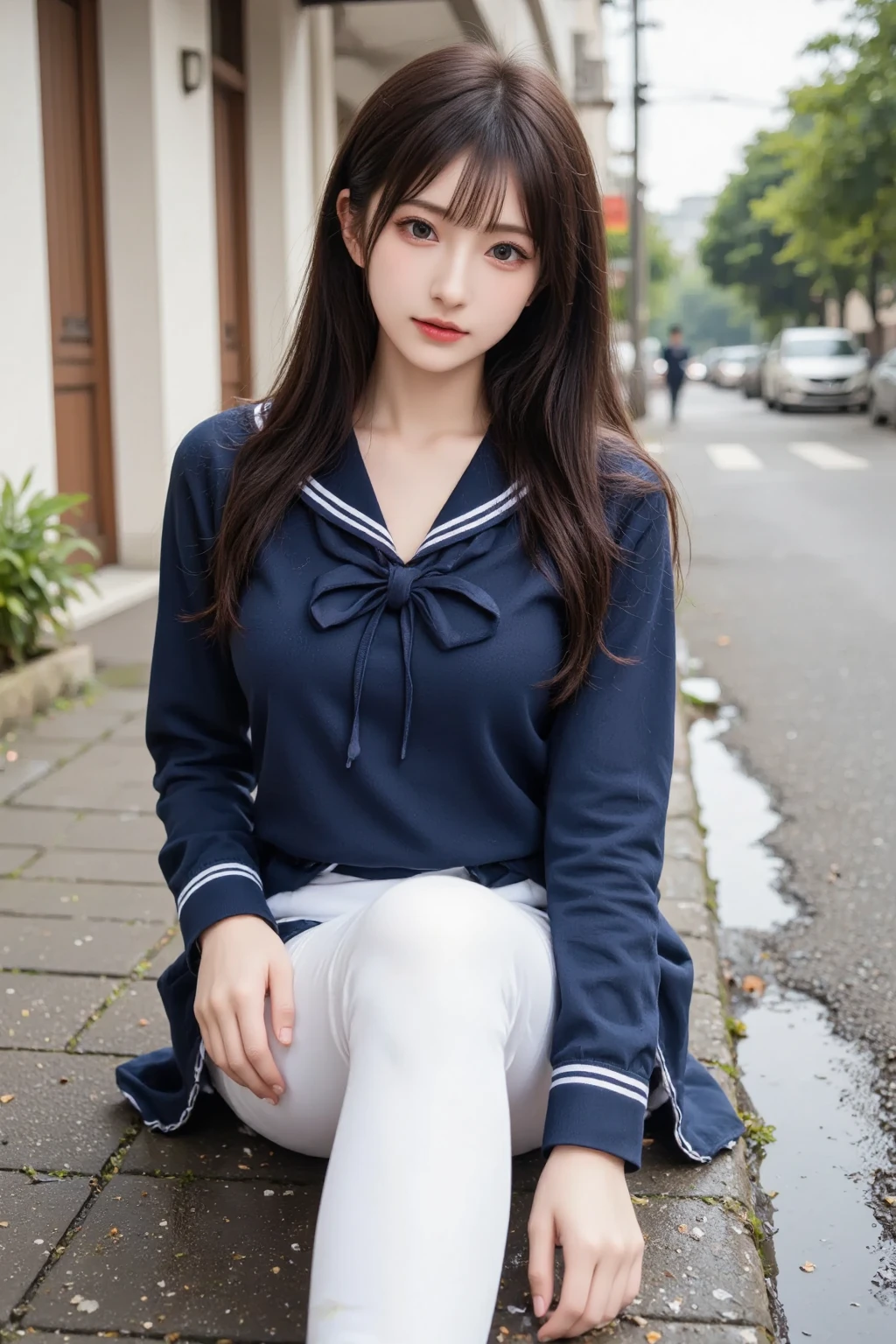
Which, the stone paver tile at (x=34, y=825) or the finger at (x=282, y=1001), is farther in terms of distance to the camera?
the stone paver tile at (x=34, y=825)

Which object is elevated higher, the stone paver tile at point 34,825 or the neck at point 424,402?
the neck at point 424,402

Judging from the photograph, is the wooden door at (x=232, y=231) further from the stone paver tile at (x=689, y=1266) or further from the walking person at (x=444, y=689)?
the stone paver tile at (x=689, y=1266)

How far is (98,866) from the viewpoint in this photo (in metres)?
3.62

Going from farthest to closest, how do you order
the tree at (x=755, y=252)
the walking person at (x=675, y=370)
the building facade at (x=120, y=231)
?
the tree at (x=755, y=252), the walking person at (x=675, y=370), the building facade at (x=120, y=231)

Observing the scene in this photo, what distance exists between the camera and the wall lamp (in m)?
7.86

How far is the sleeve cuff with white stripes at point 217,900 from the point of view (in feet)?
6.09

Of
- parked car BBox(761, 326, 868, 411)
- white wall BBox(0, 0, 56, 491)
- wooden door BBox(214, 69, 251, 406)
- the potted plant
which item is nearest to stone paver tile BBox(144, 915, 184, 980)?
the potted plant

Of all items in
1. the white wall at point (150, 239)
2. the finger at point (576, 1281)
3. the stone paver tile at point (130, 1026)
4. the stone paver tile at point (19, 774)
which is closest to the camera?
the finger at point (576, 1281)

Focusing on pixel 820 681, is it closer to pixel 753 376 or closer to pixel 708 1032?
pixel 708 1032

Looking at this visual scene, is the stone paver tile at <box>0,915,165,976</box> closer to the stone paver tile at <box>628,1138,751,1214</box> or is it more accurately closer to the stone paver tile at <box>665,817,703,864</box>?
the stone paver tile at <box>628,1138,751,1214</box>

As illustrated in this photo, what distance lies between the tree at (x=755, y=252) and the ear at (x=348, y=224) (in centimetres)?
5079

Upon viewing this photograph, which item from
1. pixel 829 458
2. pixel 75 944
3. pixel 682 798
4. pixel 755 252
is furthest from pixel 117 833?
pixel 755 252

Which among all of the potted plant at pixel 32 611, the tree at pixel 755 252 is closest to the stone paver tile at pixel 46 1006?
the potted plant at pixel 32 611

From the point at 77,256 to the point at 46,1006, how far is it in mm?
5526
